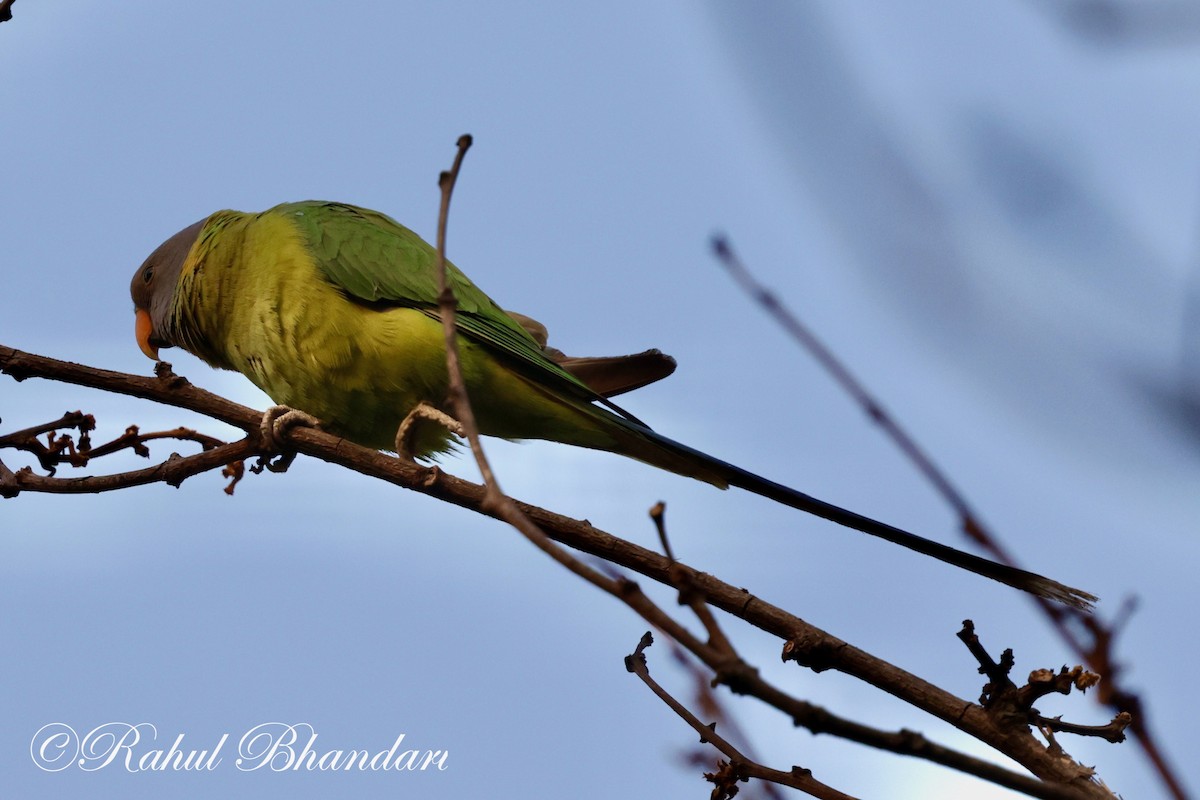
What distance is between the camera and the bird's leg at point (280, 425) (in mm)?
3508

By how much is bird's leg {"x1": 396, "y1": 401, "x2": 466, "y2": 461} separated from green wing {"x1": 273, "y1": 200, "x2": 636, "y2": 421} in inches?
14.3

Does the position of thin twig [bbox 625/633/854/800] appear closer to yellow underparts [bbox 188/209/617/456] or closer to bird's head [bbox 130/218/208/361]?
yellow underparts [bbox 188/209/617/456]

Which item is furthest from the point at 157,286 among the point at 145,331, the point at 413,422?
the point at 413,422

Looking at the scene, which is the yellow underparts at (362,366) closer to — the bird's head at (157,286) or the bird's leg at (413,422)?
the bird's leg at (413,422)

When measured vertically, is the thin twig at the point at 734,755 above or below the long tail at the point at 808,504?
below

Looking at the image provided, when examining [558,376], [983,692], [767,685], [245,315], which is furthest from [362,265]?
[767,685]

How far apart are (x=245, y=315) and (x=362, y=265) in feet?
1.64

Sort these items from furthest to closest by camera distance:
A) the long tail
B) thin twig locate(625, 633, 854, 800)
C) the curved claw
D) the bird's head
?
the bird's head → the curved claw → the long tail → thin twig locate(625, 633, 854, 800)

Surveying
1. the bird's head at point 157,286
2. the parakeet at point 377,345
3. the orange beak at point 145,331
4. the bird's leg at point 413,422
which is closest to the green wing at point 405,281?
the parakeet at point 377,345

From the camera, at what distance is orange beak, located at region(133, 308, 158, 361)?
500 cm

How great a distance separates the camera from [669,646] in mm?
2402

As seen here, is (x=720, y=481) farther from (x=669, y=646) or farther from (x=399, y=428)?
(x=399, y=428)

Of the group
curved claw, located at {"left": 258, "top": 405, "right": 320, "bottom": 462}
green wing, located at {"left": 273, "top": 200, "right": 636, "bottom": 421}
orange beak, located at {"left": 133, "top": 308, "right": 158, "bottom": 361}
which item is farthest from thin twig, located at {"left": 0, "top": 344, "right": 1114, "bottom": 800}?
orange beak, located at {"left": 133, "top": 308, "right": 158, "bottom": 361}

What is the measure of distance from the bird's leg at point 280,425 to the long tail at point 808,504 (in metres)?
1.12
